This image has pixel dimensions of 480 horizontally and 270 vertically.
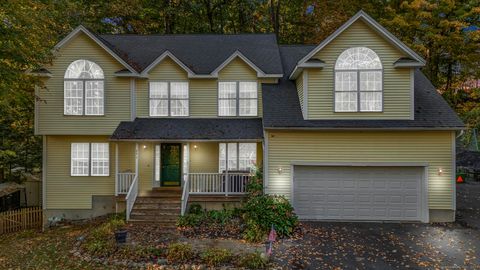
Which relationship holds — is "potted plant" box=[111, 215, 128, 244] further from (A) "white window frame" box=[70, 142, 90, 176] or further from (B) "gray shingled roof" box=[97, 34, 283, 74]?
(B) "gray shingled roof" box=[97, 34, 283, 74]

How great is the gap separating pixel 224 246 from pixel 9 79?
10658mm

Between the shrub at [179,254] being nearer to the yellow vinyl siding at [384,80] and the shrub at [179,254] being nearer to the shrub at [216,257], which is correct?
the shrub at [216,257]

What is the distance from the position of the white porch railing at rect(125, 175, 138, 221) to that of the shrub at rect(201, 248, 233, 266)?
4710 mm

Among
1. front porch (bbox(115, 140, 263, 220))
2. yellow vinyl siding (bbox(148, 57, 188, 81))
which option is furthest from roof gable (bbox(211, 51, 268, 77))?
front porch (bbox(115, 140, 263, 220))

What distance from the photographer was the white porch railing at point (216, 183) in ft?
42.7

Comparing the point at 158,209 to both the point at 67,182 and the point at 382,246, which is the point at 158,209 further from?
the point at 382,246

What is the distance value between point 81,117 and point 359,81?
12.3 metres

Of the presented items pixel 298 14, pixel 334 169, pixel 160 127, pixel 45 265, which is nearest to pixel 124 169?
pixel 160 127

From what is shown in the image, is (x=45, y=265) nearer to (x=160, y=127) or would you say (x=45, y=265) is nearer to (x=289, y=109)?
(x=160, y=127)

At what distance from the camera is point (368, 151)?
476 inches

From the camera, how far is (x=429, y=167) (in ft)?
39.1

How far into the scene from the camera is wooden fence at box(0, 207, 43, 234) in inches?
519

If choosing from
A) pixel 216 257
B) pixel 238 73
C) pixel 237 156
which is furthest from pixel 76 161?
pixel 216 257

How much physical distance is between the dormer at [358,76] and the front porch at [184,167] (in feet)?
12.1
